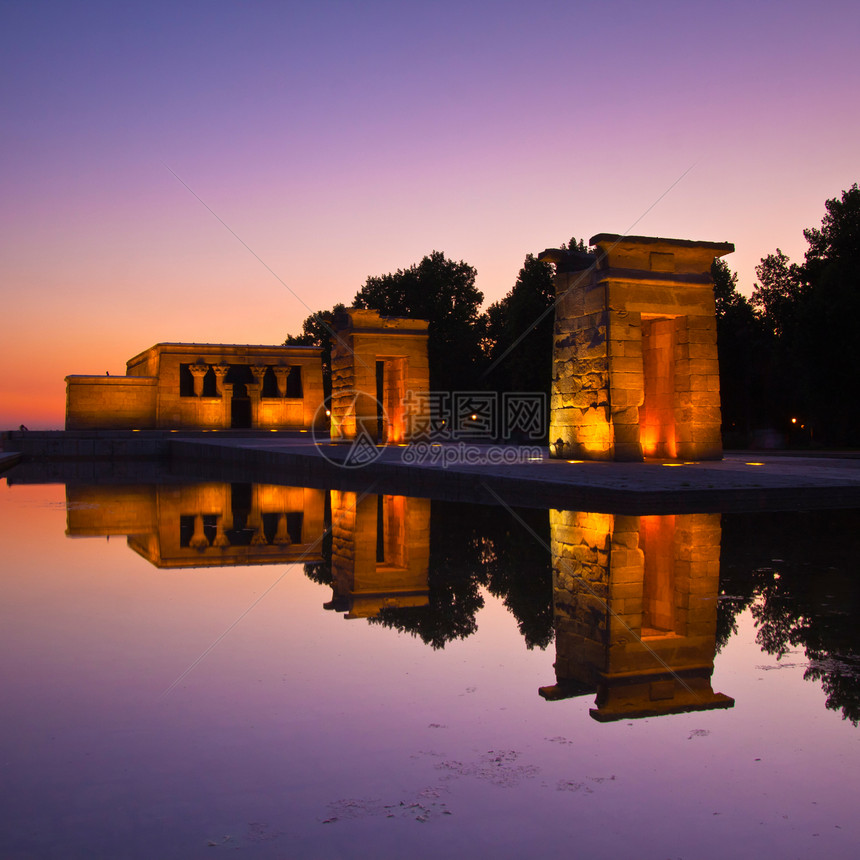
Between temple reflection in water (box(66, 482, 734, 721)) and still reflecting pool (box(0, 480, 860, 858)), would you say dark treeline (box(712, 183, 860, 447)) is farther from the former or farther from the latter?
still reflecting pool (box(0, 480, 860, 858))

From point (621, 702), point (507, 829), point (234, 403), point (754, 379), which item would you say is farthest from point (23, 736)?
point (234, 403)

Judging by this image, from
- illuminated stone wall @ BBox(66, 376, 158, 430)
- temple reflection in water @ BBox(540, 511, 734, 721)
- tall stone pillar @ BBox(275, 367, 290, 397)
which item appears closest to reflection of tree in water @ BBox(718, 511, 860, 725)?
temple reflection in water @ BBox(540, 511, 734, 721)

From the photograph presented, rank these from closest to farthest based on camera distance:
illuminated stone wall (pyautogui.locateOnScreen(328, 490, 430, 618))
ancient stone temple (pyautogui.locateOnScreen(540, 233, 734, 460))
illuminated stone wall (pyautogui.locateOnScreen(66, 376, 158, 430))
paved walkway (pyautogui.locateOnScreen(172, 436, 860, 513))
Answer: illuminated stone wall (pyautogui.locateOnScreen(328, 490, 430, 618))
paved walkway (pyautogui.locateOnScreen(172, 436, 860, 513))
ancient stone temple (pyautogui.locateOnScreen(540, 233, 734, 460))
illuminated stone wall (pyautogui.locateOnScreen(66, 376, 158, 430))

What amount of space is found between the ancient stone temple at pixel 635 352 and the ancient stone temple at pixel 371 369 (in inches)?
399

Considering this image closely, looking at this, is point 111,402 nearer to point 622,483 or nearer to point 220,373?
point 220,373

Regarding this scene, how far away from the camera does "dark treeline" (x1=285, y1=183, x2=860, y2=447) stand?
29.6m

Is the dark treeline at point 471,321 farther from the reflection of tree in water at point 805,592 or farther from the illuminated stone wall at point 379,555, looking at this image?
the reflection of tree in water at point 805,592

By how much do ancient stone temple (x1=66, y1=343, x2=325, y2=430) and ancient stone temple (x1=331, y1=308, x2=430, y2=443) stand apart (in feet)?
46.4

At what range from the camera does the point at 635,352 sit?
16922 millimetres

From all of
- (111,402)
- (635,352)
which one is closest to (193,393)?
(111,402)

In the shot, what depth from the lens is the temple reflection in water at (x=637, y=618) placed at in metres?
3.60

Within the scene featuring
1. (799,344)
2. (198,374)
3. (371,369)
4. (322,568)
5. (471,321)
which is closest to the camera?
(322,568)

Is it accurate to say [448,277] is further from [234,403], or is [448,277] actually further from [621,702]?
[621,702]

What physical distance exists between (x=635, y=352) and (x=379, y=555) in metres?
10.8
